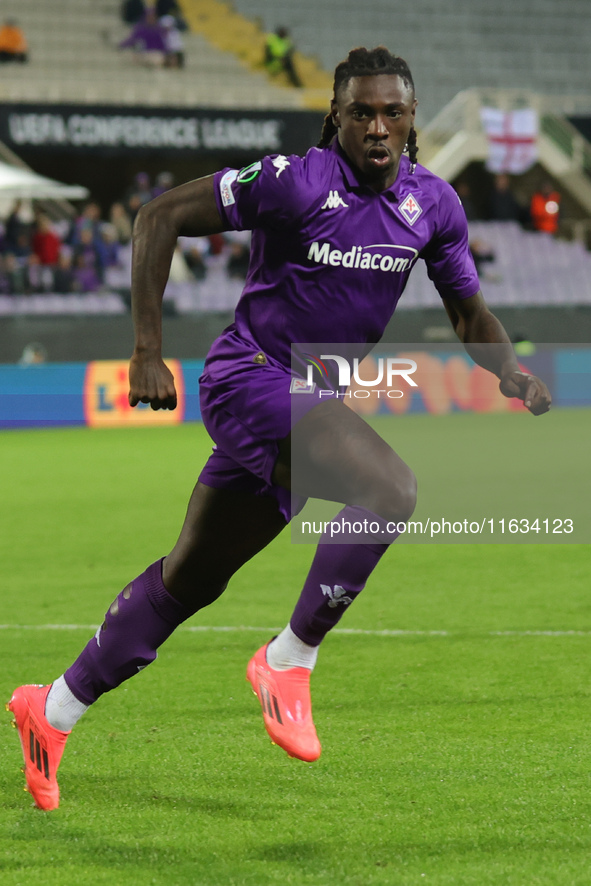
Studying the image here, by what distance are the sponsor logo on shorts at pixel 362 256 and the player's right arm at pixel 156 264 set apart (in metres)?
0.28

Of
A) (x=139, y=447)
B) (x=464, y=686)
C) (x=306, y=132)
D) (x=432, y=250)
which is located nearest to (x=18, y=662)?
(x=464, y=686)

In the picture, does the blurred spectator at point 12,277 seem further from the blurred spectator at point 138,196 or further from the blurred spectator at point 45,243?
the blurred spectator at point 138,196

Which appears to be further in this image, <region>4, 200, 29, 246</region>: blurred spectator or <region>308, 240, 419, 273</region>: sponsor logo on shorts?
<region>4, 200, 29, 246</region>: blurred spectator

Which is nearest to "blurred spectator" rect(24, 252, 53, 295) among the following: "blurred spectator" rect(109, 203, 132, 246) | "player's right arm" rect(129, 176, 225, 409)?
"blurred spectator" rect(109, 203, 132, 246)

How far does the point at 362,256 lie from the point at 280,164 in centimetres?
33

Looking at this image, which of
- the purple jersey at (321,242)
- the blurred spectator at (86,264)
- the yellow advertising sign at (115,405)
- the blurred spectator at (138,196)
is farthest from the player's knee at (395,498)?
the blurred spectator at (138,196)

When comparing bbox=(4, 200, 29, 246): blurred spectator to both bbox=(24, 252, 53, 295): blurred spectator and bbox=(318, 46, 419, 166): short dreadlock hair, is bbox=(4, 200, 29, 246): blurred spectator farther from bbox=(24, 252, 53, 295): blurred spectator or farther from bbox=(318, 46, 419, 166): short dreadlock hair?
bbox=(318, 46, 419, 166): short dreadlock hair

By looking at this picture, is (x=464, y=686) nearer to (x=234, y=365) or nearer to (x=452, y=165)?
(x=234, y=365)

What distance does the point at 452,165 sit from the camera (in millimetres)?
25875

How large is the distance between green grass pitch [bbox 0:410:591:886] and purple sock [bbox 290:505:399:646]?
21.8 inches

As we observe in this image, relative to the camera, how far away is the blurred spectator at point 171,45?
82.8ft

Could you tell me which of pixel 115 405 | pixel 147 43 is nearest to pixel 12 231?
pixel 115 405

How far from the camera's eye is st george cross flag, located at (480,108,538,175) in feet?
84.4

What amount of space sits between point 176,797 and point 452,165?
23402mm
